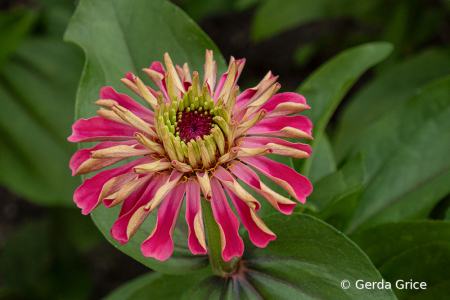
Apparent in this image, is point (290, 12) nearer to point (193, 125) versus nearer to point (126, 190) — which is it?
point (193, 125)

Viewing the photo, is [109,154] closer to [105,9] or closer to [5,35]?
[105,9]

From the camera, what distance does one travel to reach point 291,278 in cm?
63

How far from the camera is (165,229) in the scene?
50 centimetres

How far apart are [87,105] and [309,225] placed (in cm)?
43

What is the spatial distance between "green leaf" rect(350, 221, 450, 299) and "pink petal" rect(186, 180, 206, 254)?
1.23ft

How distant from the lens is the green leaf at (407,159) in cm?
84

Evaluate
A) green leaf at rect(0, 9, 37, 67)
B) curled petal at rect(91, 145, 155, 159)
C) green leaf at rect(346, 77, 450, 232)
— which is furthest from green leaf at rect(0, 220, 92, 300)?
curled petal at rect(91, 145, 155, 159)

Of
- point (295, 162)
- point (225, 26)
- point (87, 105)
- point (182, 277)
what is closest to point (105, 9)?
point (87, 105)

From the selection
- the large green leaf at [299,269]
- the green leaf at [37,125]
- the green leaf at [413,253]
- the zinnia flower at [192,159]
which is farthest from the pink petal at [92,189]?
the green leaf at [37,125]

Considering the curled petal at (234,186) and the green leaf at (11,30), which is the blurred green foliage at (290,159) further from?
the curled petal at (234,186)

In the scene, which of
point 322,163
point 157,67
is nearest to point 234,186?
point 157,67

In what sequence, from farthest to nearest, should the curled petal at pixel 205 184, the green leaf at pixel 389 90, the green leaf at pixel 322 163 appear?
1. the green leaf at pixel 389 90
2. the green leaf at pixel 322 163
3. the curled petal at pixel 205 184

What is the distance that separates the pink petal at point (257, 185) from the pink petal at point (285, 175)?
1cm

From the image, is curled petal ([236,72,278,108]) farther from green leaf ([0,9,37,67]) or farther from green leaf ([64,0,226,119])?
green leaf ([0,9,37,67])
